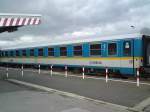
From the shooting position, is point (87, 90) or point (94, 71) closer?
point (87, 90)

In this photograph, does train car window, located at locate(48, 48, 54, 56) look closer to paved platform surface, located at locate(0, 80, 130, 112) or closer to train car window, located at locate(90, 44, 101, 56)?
train car window, located at locate(90, 44, 101, 56)

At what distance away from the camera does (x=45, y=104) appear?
1038cm

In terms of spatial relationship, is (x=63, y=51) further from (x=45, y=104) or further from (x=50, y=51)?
(x=45, y=104)

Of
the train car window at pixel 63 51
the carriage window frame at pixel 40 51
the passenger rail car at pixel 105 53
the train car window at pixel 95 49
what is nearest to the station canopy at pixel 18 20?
the passenger rail car at pixel 105 53

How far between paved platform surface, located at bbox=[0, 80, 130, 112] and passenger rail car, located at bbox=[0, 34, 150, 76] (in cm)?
790

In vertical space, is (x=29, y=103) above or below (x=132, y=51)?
below

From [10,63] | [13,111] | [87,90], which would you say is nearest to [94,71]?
[87,90]

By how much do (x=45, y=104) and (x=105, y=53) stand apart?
11168mm

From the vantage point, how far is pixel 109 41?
20594 millimetres

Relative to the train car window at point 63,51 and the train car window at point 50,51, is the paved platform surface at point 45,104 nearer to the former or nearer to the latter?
the train car window at point 63,51

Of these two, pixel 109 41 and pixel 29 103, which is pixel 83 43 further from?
pixel 29 103

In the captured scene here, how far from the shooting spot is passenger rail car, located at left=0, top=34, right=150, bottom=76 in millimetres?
18716

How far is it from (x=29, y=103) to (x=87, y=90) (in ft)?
12.9

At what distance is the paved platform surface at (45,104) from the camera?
31.2 feet
